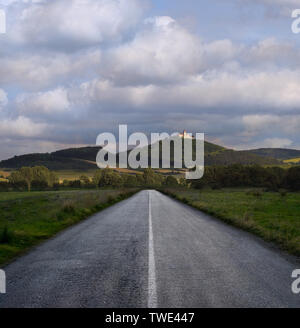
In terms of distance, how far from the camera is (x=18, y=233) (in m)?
14.1

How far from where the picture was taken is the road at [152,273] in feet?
20.2

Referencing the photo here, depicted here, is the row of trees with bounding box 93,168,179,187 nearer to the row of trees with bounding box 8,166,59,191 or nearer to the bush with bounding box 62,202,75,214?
the row of trees with bounding box 8,166,59,191

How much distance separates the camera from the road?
6.17 meters

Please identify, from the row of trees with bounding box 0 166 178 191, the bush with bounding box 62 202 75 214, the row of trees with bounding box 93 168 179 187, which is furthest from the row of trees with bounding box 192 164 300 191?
the bush with bounding box 62 202 75 214

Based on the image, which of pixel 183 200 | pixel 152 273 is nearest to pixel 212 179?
pixel 183 200

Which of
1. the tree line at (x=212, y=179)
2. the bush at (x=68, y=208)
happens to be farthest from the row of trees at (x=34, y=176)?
the bush at (x=68, y=208)

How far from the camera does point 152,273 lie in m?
7.96

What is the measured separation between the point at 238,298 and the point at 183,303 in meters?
1.05

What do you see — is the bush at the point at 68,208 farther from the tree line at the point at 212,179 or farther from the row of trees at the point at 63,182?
the row of trees at the point at 63,182

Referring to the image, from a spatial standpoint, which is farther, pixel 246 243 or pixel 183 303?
pixel 246 243

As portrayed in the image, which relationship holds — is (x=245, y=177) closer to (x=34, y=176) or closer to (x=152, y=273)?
(x=34, y=176)

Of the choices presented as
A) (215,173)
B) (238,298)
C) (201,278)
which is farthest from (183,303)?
(215,173)

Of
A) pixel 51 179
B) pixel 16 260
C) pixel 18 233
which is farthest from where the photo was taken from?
pixel 51 179
